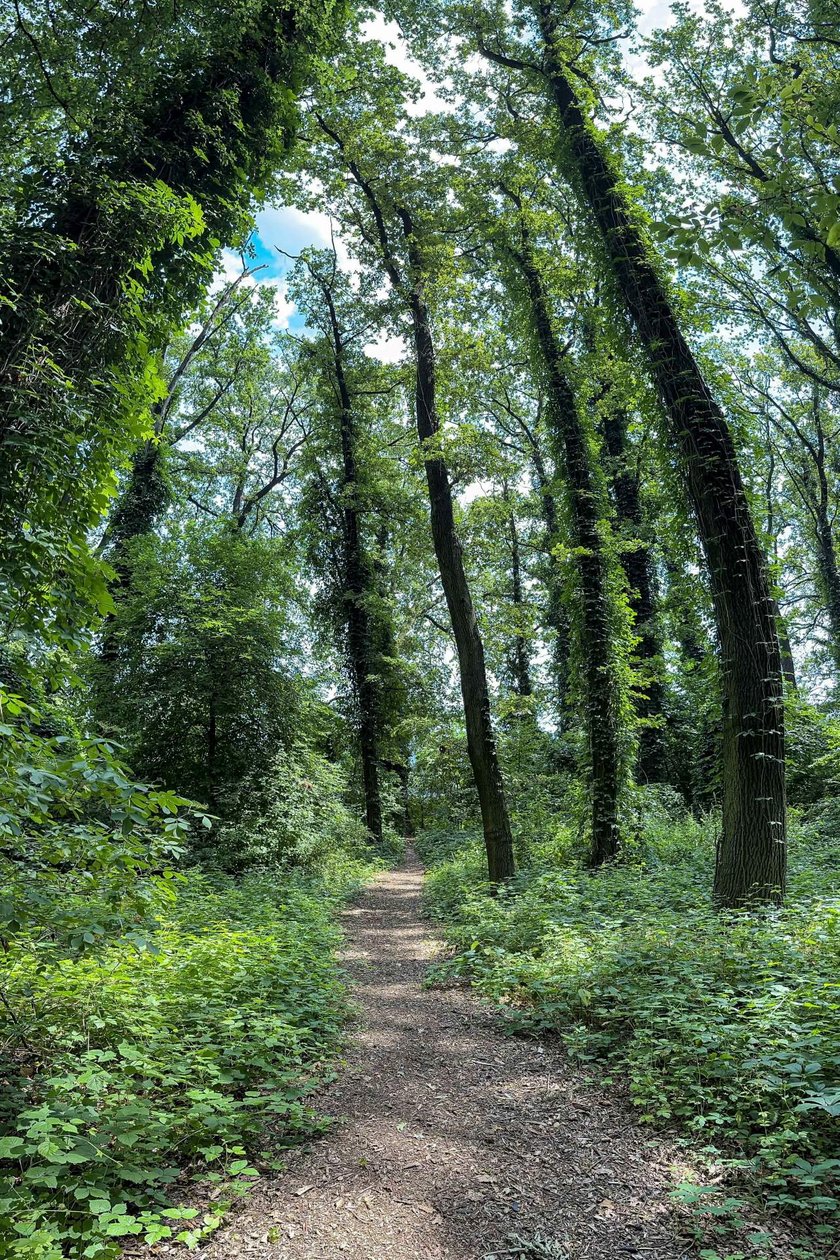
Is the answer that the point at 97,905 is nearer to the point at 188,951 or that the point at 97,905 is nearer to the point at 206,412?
the point at 188,951

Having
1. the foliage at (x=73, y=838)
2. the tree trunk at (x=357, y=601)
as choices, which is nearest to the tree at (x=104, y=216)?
the foliage at (x=73, y=838)

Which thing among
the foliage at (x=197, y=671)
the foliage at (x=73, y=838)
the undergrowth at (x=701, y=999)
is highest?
the foliage at (x=197, y=671)

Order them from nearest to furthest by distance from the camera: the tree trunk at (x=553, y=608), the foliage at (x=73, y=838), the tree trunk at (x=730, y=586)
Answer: the foliage at (x=73, y=838), the tree trunk at (x=730, y=586), the tree trunk at (x=553, y=608)

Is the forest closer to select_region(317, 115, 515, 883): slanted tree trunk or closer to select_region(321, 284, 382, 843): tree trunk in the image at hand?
select_region(317, 115, 515, 883): slanted tree trunk

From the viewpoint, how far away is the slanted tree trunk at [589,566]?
29.4 feet

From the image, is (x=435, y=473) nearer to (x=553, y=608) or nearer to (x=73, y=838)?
(x=73, y=838)

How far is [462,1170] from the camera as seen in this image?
3068 mm

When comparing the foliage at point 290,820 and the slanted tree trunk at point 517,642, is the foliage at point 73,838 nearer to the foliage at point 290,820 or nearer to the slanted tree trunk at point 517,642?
the foliage at point 290,820

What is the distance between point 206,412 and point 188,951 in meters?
19.1

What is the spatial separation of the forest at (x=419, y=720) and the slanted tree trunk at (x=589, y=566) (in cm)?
7

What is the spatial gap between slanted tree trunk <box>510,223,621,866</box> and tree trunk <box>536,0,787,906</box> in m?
2.98

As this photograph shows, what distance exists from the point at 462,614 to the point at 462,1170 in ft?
25.2

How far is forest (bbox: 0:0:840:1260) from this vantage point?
2.67 m

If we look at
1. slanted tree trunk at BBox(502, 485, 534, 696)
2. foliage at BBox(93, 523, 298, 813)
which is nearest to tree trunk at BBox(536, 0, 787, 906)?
foliage at BBox(93, 523, 298, 813)
